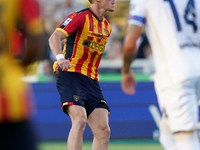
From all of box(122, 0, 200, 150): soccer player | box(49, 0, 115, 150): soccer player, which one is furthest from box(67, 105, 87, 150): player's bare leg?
box(122, 0, 200, 150): soccer player

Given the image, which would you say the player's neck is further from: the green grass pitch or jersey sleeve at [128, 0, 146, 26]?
the green grass pitch

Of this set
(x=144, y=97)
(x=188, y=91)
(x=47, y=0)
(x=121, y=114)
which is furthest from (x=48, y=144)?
(x=188, y=91)

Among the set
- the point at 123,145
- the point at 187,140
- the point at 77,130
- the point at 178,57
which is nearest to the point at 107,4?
the point at 178,57

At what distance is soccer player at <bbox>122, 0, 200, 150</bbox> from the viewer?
4.07m

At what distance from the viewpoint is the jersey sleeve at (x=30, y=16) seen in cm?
317

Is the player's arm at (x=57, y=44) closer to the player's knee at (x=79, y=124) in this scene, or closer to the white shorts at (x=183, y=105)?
the player's knee at (x=79, y=124)

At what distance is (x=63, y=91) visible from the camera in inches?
196

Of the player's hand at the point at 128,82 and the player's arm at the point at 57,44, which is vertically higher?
the player's arm at the point at 57,44

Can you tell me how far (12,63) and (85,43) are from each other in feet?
6.46

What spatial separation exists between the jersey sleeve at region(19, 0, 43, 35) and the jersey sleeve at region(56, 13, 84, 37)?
63.6 inches

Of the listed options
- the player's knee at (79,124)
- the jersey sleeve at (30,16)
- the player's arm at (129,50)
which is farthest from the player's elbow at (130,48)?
the jersey sleeve at (30,16)

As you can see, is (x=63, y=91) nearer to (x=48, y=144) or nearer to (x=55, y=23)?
(x=48, y=144)

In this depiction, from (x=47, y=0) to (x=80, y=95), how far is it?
6650mm

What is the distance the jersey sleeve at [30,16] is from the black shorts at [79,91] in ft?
5.77
